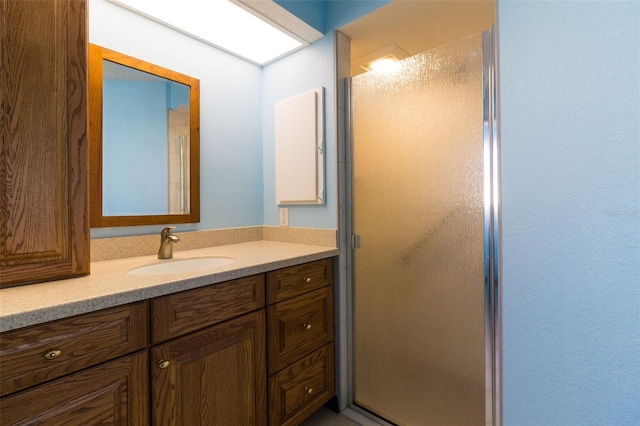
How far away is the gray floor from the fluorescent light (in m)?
2.19

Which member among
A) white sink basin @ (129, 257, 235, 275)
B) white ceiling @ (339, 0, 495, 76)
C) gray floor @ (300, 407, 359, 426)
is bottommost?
gray floor @ (300, 407, 359, 426)

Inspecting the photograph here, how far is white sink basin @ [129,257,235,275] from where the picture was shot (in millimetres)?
1355

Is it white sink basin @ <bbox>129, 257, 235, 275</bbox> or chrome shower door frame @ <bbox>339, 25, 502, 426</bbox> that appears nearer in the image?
chrome shower door frame @ <bbox>339, 25, 502, 426</bbox>

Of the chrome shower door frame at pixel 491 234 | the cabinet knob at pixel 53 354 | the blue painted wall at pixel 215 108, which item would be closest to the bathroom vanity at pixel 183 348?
the cabinet knob at pixel 53 354

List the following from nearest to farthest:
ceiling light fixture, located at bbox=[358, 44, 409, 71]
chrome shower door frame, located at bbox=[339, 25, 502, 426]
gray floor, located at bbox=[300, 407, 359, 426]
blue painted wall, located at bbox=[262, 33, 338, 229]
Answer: chrome shower door frame, located at bbox=[339, 25, 502, 426]
gray floor, located at bbox=[300, 407, 359, 426]
blue painted wall, located at bbox=[262, 33, 338, 229]
ceiling light fixture, located at bbox=[358, 44, 409, 71]

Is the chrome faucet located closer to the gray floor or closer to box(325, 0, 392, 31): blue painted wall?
the gray floor

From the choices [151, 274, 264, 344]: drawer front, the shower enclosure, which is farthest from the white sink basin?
the shower enclosure

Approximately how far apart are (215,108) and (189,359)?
1432 millimetres

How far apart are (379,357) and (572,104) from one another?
1.45m

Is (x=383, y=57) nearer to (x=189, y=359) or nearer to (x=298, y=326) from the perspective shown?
(x=298, y=326)

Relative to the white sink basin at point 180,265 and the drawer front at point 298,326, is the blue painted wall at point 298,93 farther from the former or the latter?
the white sink basin at point 180,265

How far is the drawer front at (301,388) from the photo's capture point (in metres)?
1.38

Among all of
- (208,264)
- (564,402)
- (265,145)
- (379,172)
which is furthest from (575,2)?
(208,264)

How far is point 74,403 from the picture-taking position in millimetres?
828
